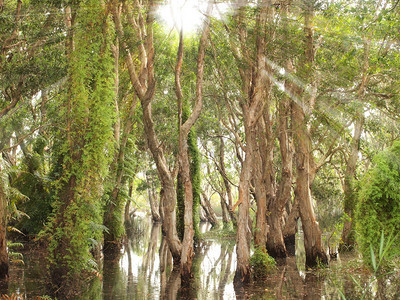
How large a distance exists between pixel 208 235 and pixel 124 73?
1470 centimetres

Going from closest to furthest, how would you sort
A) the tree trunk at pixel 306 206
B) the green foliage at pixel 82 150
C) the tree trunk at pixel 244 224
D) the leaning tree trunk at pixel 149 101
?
1. the green foliage at pixel 82 150
2. the tree trunk at pixel 244 224
3. the leaning tree trunk at pixel 149 101
4. the tree trunk at pixel 306 206

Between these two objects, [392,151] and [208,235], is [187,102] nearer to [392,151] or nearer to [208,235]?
[392,151]

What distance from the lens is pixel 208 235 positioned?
30047mm

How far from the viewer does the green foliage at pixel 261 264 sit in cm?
1341

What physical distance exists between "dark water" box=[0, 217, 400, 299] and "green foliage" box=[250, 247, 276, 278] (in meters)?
0.28

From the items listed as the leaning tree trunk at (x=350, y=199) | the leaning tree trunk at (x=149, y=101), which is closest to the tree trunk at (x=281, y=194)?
the leaning tree trunk at (x=350, y=199)

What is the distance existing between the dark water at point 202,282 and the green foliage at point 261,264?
283mm

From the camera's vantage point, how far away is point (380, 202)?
871 centimetres

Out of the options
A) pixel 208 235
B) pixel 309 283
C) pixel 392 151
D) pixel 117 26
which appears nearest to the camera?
pixel 392 151

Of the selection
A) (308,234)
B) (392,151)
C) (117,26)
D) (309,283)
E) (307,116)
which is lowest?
(309,283)

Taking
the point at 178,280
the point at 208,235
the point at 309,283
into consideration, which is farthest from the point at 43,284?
the point at 208,235

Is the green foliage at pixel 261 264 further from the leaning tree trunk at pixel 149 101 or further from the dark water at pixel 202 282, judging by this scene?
the leaning tree trunk at pixel 149 101

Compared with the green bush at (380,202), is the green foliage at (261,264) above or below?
below

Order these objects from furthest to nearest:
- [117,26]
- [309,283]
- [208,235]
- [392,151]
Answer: [208,235], [117,26], [309,283], [392,151]
